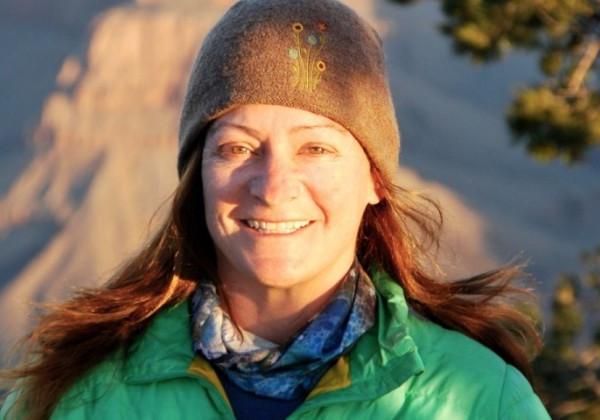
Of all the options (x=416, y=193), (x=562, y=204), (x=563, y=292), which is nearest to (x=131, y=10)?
(x=562, y=204)

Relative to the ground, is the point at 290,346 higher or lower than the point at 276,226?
lower

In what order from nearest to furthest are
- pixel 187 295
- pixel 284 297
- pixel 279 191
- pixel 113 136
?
pixel 279 191 < pixel 284 297 < pixel 187 295 < pixel 113 136

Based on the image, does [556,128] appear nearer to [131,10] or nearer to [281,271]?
[281,271]

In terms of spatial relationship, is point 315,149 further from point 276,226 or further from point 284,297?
point 284,297

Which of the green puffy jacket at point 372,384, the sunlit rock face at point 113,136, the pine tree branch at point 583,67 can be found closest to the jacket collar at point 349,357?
the green puffy jacket at point 372,384

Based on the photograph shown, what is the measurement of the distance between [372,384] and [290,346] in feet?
0.47

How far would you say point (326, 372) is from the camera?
185 centimetres

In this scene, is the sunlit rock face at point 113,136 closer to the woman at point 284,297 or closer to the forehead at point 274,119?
the woman at point 284,297

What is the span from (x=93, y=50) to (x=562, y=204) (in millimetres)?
19942

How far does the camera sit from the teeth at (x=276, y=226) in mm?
1820

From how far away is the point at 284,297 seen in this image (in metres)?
1.92

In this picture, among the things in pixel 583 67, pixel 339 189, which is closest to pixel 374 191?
pixel 339 189

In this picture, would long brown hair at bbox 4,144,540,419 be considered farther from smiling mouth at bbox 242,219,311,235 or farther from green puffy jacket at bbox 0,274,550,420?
smiling mouth at bbox 242,219,311,235

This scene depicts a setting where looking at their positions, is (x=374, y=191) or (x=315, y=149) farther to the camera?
(x=374, y=191)
